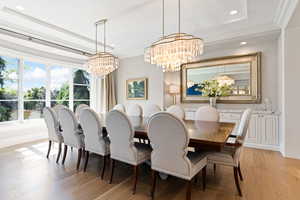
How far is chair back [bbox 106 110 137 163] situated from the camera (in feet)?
6.32

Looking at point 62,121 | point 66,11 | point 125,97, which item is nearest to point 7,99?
point 62,121

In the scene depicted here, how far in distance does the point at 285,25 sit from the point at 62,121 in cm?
444

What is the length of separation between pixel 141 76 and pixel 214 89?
244 cm

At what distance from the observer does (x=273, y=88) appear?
12.1ft

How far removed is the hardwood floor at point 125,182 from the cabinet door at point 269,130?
1.86 feet

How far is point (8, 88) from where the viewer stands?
4086 mm

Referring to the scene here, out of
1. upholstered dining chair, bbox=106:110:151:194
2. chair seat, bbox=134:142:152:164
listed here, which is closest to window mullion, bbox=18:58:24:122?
upholstered dining chair, bbox=106:110:151:194

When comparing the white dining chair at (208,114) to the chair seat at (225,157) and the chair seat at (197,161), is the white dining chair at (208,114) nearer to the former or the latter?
the chair seat at (225,157)

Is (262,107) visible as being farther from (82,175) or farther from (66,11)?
(66,11)

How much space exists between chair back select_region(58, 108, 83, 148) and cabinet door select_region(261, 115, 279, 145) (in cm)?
385

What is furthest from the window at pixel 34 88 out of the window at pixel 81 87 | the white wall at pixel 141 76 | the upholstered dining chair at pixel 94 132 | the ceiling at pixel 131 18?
the upholstered dining chair at pixel 94 132

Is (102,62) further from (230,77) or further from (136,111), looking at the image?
(230,77)

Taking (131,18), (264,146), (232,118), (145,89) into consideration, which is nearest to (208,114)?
(232,118)

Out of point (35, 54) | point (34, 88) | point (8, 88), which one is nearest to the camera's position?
point (8, 88)
